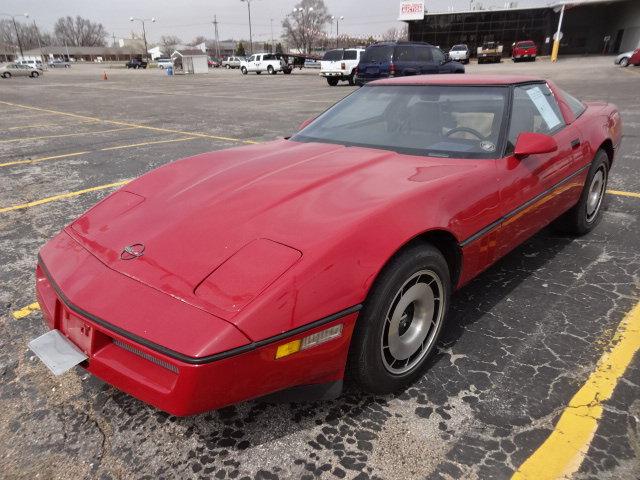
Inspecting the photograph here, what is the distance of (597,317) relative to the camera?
2.65m

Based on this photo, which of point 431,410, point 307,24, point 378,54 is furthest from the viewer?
point 307,24

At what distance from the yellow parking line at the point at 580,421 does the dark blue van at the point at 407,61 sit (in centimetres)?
1423

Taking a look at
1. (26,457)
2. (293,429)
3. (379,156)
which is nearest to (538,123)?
(379,156)

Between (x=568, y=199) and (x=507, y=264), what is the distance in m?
0.61

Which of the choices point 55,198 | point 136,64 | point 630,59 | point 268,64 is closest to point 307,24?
point 136,64

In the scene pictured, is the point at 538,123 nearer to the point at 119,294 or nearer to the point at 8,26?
the point at 119,294

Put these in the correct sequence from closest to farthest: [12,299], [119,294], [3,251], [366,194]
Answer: [119,294]
[366,194]
[12,299]
[3,251]

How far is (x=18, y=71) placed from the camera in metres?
39.8

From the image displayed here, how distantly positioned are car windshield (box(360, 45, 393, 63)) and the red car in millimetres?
14022

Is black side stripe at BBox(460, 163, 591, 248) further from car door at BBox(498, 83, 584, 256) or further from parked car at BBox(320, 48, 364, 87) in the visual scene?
parked car at BBox(320, 48, 364, 87)

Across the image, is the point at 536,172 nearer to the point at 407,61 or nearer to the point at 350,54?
the point at 407,61

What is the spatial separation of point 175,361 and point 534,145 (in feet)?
6.90

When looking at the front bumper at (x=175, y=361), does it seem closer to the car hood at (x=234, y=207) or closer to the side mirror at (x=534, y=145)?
the car hood at (x=234, y=207)

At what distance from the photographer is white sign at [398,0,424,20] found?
165ft
